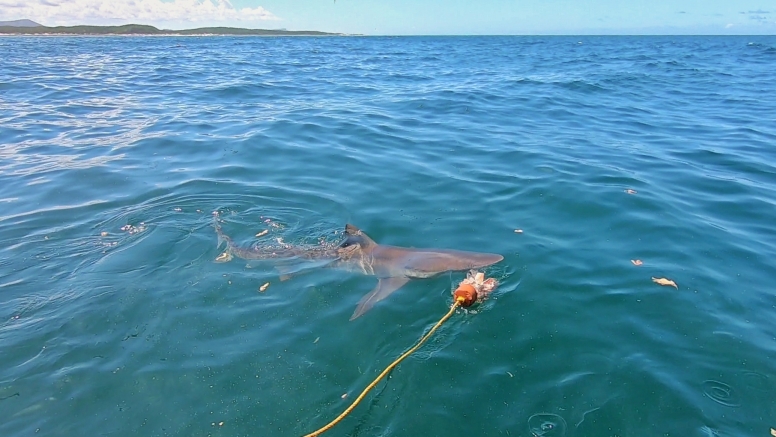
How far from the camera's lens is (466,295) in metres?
6.34

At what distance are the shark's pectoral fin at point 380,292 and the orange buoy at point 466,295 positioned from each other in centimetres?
117

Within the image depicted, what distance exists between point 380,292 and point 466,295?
1.43 metres

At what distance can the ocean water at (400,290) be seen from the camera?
16.9 feet

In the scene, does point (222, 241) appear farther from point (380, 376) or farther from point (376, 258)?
point (380, 376)

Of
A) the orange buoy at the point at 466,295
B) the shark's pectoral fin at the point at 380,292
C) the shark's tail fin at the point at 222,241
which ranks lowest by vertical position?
the shark's pectoral fin at the point at 380,292

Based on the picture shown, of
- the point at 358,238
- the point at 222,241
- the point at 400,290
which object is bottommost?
the point at 400,290

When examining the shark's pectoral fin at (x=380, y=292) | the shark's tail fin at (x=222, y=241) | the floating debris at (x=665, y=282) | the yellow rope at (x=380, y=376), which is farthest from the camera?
the shark's tail fin at (x=222, y=241)

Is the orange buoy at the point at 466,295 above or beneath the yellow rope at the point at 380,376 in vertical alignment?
above

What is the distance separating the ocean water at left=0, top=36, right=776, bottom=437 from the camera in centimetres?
515

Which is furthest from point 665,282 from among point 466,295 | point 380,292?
point 380,292

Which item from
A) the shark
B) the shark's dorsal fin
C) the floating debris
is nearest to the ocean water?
the floating debris

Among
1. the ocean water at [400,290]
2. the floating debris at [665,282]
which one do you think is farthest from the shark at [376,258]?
the floating debris at [665,282]

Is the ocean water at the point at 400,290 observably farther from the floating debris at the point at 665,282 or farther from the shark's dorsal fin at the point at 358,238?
the shark's dorsal fin at the point at 358,238

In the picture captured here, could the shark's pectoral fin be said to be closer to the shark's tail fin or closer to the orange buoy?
the orange buoy
